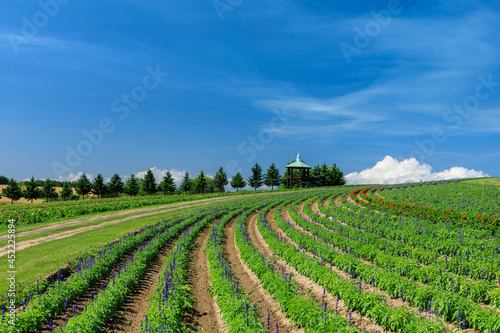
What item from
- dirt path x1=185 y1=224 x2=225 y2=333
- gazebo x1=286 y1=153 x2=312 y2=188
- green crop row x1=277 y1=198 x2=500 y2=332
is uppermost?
gazebo x1=286 y1=153 x2=312 y2=188

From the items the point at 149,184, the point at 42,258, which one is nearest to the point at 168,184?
the point at 149,184

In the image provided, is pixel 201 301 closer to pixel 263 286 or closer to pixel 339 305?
pixel 263 286

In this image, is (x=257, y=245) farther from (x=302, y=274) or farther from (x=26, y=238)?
(x=26, y=238)

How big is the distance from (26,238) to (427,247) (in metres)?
27.2

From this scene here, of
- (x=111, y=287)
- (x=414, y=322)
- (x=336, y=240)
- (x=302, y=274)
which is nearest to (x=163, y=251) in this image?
(x=111, y=287)

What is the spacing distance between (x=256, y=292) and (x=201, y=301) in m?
2.04

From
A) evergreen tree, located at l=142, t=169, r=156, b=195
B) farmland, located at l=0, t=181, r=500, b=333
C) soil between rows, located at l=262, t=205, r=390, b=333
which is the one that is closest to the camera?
farmland, located at l=0, t=181, r=500, b=333

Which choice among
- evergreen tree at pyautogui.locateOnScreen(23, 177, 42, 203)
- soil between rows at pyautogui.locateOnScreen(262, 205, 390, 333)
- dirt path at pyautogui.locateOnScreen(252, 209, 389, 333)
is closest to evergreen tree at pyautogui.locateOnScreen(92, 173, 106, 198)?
evergreen tree at pyautogui.locateOnScreen(23, 177, 42, 203)

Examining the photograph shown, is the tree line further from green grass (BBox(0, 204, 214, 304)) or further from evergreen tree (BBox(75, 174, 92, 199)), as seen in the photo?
green grass (BBox(0, 204, 214, 304))

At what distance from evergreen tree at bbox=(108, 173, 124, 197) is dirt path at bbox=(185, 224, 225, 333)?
77696mm

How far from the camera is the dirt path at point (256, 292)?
29.2ft

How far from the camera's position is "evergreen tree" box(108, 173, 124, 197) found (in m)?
85.1

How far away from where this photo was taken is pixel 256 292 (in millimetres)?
11047

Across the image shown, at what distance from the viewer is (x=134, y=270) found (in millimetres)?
12375
